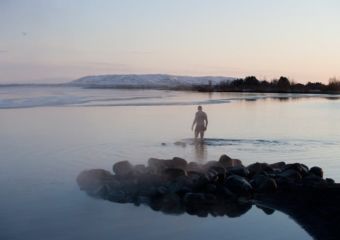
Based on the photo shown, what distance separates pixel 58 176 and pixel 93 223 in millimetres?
4353

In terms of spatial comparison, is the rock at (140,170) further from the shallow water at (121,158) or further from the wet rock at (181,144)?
the wet rock at (181,144)

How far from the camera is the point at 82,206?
39.9ft

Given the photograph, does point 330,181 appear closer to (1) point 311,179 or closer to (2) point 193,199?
(1) point 311,179

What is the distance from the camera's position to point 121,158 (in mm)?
17984

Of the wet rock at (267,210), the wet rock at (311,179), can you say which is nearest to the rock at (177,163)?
the wet rock at (311,179)

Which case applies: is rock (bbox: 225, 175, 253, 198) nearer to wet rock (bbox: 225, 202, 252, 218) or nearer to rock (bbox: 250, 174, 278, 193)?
rock (bbox: 250, 174, 278, 193)

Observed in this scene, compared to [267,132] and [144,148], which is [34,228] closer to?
[144,148]

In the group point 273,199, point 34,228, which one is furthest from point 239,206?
point 34,228

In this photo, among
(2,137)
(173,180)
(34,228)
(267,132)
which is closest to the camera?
(34,228)

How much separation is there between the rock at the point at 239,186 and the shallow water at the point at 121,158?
3.92 ft

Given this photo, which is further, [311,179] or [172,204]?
[311,179]

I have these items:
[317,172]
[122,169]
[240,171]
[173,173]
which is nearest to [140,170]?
[122,169]

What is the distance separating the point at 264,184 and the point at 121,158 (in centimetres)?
605

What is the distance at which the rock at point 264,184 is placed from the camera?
13.5 m
